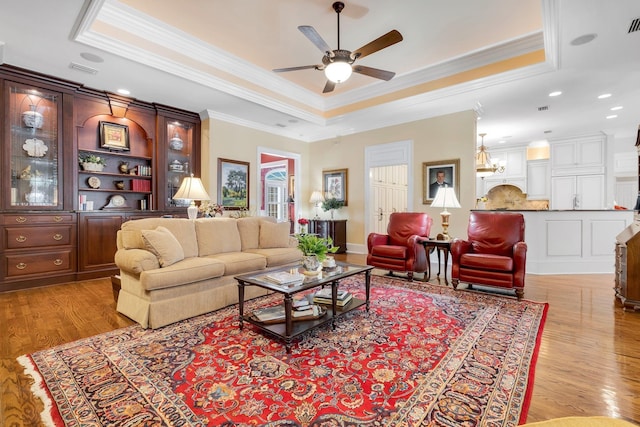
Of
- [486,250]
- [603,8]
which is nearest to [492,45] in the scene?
[603,8]

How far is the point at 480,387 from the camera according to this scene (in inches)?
69.9

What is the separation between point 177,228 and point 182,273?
0.76 metres

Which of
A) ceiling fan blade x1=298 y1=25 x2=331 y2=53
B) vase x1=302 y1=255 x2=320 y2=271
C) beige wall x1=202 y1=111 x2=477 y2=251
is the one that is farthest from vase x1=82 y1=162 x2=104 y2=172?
vase x1=302 y1=255 x2=320 y2=271

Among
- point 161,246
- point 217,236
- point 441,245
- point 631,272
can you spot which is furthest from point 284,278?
point 631,272

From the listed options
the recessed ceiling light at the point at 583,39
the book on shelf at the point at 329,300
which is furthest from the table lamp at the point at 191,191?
the recessed ceiling light at the point at 583,39

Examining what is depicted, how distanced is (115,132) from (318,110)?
12.2 ft

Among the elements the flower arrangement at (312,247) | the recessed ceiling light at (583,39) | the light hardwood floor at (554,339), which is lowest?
the light hardwood floor at (554,339)

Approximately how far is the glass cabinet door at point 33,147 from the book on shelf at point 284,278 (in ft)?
12.2

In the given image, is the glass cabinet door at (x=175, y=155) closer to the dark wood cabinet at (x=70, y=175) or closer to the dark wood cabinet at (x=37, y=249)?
the dark wood cabinet at (x=70, y=175)

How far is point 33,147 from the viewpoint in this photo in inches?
161

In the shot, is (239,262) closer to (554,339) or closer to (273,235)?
(273,235)

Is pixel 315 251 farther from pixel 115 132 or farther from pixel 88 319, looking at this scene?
pixel 115 132

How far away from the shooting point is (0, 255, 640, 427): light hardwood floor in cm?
163

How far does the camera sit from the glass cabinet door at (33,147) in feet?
12.9
